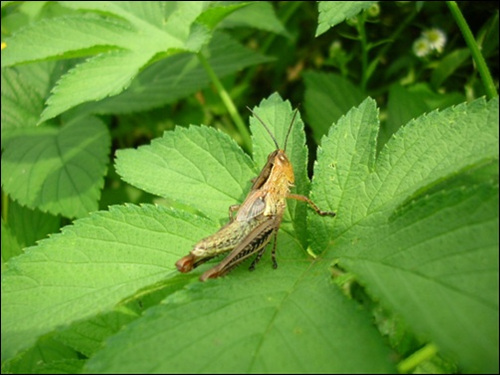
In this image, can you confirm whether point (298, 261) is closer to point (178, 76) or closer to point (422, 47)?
point (178, 76)

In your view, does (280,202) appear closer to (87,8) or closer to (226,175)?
(226,175)

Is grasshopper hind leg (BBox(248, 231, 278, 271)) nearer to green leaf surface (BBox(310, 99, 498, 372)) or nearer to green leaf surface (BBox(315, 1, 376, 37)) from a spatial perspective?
green leaf surface (BBox(310, 99, 498, 372))

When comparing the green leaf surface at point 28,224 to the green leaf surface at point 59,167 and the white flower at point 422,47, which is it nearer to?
the green leaf surface at point 59,167

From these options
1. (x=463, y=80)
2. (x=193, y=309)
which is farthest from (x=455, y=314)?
(x=463, y=80)

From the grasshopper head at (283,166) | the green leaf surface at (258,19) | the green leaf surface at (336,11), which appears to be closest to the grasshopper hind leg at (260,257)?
the grasshopper head at (283,166)

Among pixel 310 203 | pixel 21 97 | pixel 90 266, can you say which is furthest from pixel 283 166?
pixel 21 97

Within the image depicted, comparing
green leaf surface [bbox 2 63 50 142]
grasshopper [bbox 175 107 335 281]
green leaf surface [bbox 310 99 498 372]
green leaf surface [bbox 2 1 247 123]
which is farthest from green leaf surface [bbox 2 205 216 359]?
green leaf surface [bbox 2 63 50 142]
